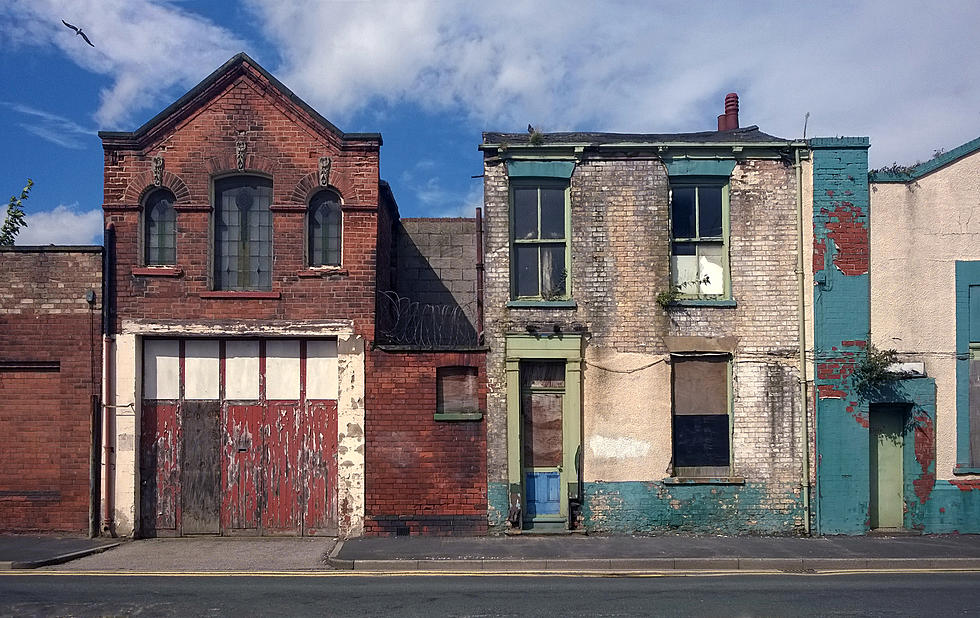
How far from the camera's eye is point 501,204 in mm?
13594

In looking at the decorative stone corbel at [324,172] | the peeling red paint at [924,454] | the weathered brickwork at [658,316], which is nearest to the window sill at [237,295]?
the decorative stone corbel at [324,172]

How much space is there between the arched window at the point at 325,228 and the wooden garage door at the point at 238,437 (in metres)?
1.53

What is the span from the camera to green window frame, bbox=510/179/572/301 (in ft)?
45.1

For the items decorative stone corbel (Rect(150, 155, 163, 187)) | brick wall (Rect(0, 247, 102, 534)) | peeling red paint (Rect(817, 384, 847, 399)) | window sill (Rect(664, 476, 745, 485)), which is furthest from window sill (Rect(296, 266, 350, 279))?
peeling red paint (Rect(817, 384, 847, 399))

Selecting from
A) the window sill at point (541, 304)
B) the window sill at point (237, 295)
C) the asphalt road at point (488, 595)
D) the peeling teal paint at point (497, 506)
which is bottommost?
the asphalt road at point (488, 595)

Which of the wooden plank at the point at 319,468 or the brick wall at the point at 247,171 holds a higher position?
the brick wall at the point at 247,171

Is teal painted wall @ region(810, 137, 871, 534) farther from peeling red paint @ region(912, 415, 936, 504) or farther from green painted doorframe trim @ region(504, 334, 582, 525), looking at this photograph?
green painted doorframe trim @ region(504, 334, 582, 525)

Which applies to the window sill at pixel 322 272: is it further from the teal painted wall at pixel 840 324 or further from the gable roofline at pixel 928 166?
the gable roofline at pixel 928 166

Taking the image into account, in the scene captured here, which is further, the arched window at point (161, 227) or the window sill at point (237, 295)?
the arched window at point (161, 227)

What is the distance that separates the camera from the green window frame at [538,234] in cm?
1373

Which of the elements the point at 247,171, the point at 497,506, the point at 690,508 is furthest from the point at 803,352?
the point at 247,171

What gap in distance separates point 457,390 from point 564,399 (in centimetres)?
189

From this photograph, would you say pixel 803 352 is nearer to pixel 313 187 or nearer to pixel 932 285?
pixel 932 285

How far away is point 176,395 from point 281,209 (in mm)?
3731
